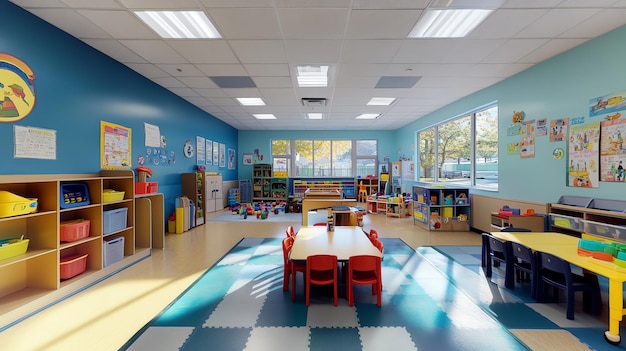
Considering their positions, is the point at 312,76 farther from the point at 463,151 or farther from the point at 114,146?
the point at 463,151

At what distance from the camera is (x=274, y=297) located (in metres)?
3.24

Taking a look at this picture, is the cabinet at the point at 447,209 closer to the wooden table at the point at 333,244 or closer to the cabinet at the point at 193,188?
the wooden table at the point at 333,244

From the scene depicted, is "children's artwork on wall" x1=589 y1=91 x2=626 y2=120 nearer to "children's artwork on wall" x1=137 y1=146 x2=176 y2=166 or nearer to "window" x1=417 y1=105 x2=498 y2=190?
"window" x1=417 y1=105 x2=498 y2=190

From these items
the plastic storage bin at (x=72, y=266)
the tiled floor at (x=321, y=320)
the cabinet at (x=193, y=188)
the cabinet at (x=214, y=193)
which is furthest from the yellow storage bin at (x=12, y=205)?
the cabinet at (x=214, y=193)

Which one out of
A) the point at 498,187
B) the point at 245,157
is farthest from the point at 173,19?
the point at 245,157

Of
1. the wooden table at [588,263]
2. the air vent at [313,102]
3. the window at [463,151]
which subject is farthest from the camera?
the air vent at [313,102]

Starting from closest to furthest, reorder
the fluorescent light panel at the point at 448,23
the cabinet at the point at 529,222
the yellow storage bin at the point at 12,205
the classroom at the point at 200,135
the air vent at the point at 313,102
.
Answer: the yellow storage bin at the point at 12,205, the classroom at the point at 200,135, the fluorescent light panel at the point at 448,23, the cabinet at the point at 529,222, the air vent at the point at 313,102

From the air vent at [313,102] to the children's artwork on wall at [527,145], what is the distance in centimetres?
443

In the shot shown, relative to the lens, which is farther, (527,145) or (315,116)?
(315,116)

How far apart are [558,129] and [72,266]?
295 inches

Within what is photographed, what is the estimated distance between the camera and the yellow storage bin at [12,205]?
2.67 m

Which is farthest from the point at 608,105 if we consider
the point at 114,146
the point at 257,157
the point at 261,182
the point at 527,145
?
the point at 257,157

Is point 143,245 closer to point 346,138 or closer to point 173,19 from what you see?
point 173,19

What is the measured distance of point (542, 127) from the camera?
4820mm
